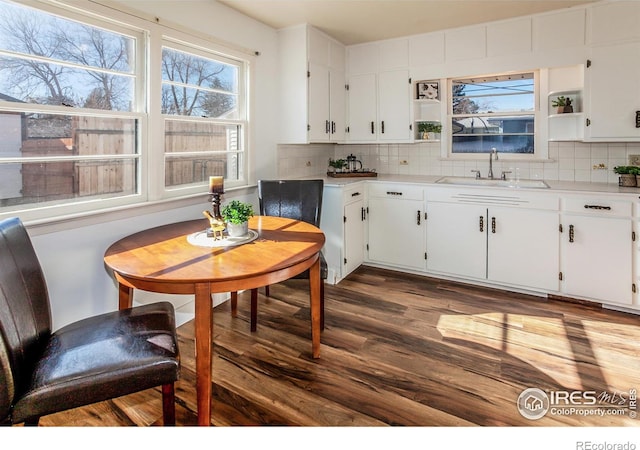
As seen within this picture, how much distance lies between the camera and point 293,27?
140 inches

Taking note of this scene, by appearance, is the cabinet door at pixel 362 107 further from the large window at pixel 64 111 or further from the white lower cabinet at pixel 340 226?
the large window at pixel 64 111

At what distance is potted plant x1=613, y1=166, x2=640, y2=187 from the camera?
310 cm

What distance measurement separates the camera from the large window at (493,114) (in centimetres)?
376

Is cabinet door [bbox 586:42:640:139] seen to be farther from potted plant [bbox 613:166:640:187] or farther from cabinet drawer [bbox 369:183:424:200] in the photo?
cabinet drawer [bbox 369:183:424:200]

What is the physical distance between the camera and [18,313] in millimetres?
1414

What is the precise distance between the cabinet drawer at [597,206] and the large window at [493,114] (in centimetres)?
91

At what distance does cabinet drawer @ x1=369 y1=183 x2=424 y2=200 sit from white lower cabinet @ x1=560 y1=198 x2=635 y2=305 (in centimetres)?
118

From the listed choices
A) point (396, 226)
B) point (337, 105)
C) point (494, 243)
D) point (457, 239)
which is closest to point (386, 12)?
point (337, 105)

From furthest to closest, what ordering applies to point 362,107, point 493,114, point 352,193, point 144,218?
1. point 362,107
2. point 493,114
3. point 352,193
4. point 144,218

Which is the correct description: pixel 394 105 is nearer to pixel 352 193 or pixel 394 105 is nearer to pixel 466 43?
pixel 466 43

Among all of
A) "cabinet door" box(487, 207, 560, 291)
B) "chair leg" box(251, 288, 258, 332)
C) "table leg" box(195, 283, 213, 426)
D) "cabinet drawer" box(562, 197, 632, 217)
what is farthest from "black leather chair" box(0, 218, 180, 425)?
"cabinet drawer" box(562, 197, 632, 217)

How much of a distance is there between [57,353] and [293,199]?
1819 mm

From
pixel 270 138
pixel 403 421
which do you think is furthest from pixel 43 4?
pixel 403 421

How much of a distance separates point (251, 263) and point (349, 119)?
288 centimetres
